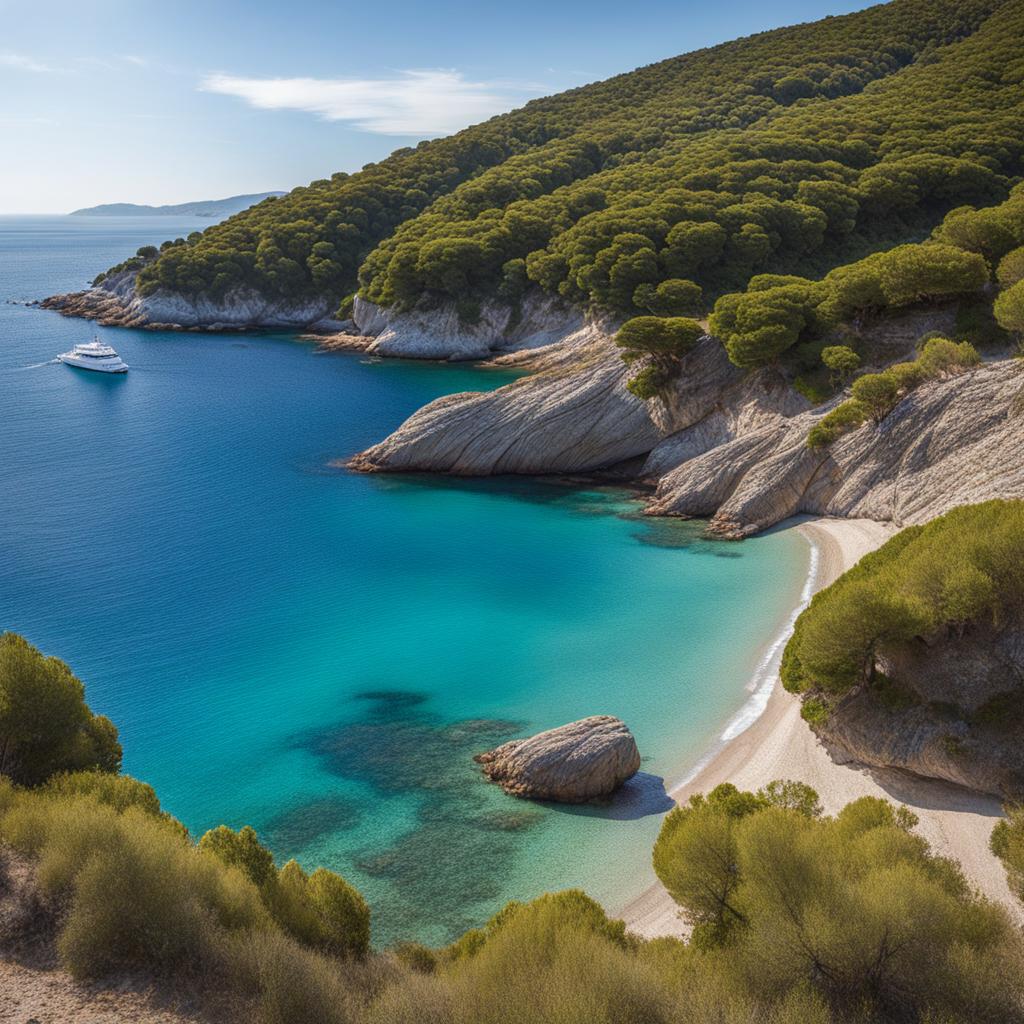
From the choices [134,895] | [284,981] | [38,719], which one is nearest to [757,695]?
[284,981]

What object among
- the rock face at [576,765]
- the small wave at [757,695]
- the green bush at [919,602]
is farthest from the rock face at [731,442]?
the rock face at [576,765]

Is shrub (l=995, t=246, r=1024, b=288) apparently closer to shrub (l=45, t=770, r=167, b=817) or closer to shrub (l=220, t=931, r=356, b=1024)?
shrub (l=45, t=770, r=167, b=817)

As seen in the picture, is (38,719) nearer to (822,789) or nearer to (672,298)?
(822,789)

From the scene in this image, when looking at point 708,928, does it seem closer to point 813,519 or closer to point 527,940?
point 527,940

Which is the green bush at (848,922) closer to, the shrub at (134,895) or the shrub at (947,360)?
the shrub at (134,895)

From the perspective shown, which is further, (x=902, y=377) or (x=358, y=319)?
(x=358, y=319)

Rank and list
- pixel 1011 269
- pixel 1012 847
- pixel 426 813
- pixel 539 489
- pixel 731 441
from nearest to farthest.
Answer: pixel 1012 847, pixel 426 813, pixel 1011 269, pixel 731 441, pixel 539 489
